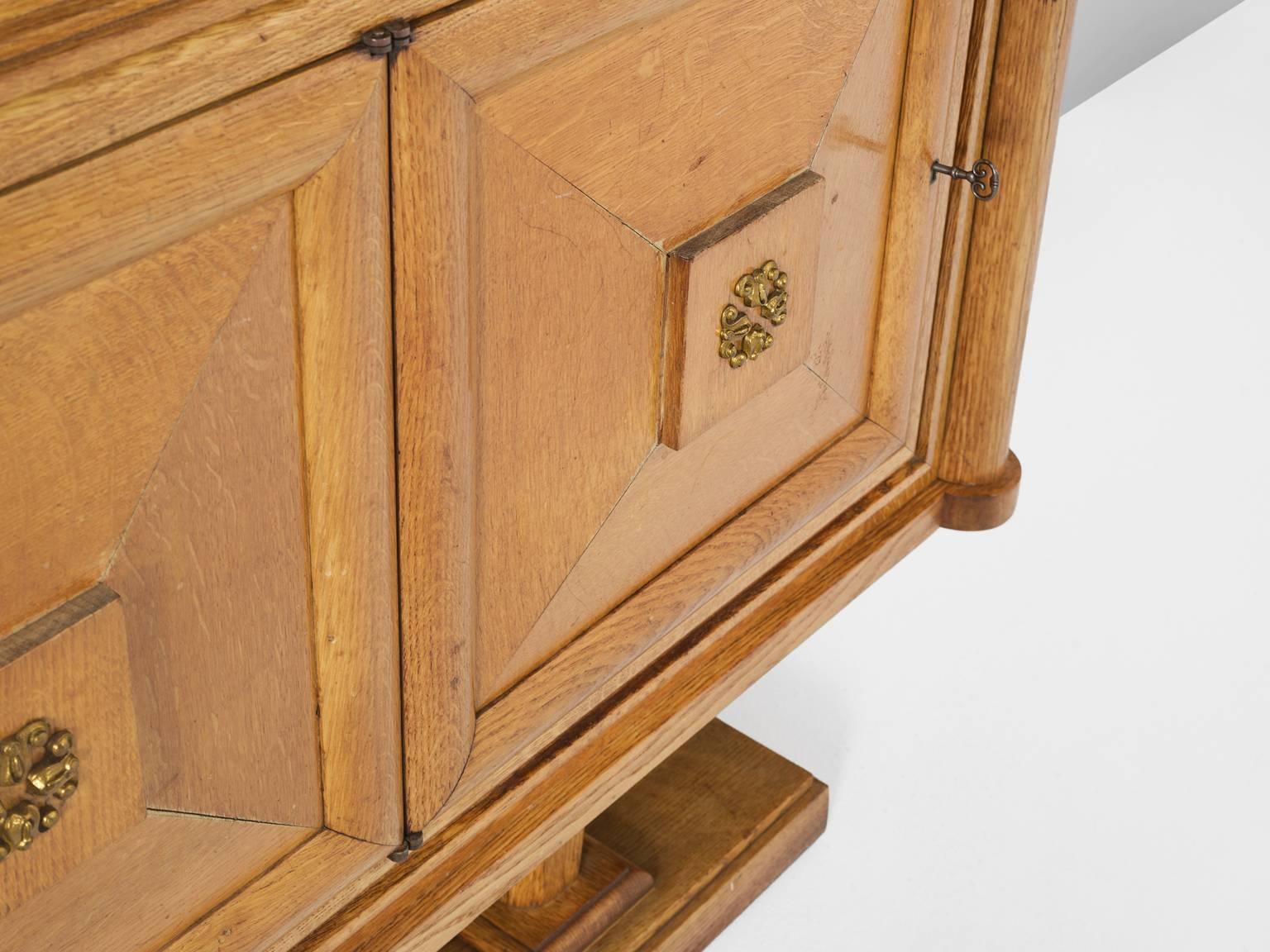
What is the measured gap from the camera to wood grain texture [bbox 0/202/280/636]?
0.60 metres

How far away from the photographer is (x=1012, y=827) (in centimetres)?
136

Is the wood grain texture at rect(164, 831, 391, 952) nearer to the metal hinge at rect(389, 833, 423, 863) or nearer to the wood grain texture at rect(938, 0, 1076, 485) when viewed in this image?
the metal hinge at rect(389, 833, 423, 863)

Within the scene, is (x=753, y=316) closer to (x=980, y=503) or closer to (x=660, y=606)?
(x=660, y=606)

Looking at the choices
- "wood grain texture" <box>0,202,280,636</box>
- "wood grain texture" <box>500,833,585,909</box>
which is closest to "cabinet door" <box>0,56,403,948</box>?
"wood grain texture" <box>0,202,280,636</box>

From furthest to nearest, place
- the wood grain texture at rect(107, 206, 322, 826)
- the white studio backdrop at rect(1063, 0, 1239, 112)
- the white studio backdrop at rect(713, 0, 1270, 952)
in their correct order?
the white studio backdrop at rect(1063, 0, 1239, 112) → the white studio backdrop at rect(713, 0, 1270, 952) → the wood grain texture at rect(107, 206, 322, 826)

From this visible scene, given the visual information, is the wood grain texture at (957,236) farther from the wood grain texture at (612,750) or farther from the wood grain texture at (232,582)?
the wood grain texture at (232,582)

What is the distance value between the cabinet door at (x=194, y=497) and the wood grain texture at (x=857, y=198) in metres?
0.31

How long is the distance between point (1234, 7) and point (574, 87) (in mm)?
2074

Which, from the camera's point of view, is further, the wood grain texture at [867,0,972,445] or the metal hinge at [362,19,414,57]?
the wood grain texture at [867,0,972,445]

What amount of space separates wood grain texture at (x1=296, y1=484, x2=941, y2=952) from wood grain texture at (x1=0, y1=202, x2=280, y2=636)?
0.26 metres

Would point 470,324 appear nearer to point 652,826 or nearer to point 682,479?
point 682,479

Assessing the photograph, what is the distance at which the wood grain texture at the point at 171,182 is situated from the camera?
577 mm

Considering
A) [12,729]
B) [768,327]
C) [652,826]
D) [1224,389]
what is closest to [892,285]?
[768,327]

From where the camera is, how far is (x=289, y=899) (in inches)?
31.5
